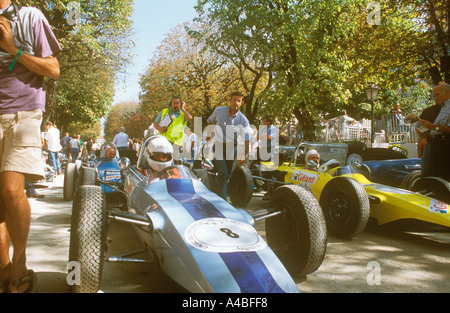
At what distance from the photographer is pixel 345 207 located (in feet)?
14.7

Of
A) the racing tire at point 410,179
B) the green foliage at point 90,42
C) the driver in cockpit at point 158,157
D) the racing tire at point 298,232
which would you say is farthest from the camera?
the green foliage at point 90,42

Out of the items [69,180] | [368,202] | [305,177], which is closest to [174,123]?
[69,180]

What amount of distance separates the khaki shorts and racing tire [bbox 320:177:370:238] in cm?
324

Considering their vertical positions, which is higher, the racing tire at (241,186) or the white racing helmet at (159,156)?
the white racing helmet at (159,156)

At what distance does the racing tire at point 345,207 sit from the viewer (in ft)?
14.0

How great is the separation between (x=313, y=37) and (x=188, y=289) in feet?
58.1

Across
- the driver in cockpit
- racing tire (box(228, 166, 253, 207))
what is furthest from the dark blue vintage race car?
racing tire (box(228, 166, 253, 207))

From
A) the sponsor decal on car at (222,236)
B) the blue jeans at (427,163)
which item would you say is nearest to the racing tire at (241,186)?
the blue jeans at (427,163)

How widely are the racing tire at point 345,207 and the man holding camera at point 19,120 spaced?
3.22 metres

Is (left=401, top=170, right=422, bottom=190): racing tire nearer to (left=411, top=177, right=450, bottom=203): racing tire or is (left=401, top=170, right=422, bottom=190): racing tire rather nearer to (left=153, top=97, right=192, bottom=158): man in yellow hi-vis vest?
(left=411, top=177, right=450, bottom=203): racing tire

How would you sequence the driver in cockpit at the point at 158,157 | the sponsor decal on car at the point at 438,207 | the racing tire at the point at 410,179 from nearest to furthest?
the sponsor decal on car at the point at 438,207, the driver in cockpit at the point at 158,157, the racing tire at the point at 410,179

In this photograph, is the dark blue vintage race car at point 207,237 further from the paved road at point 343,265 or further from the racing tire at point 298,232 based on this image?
the paved road at point 343,265
